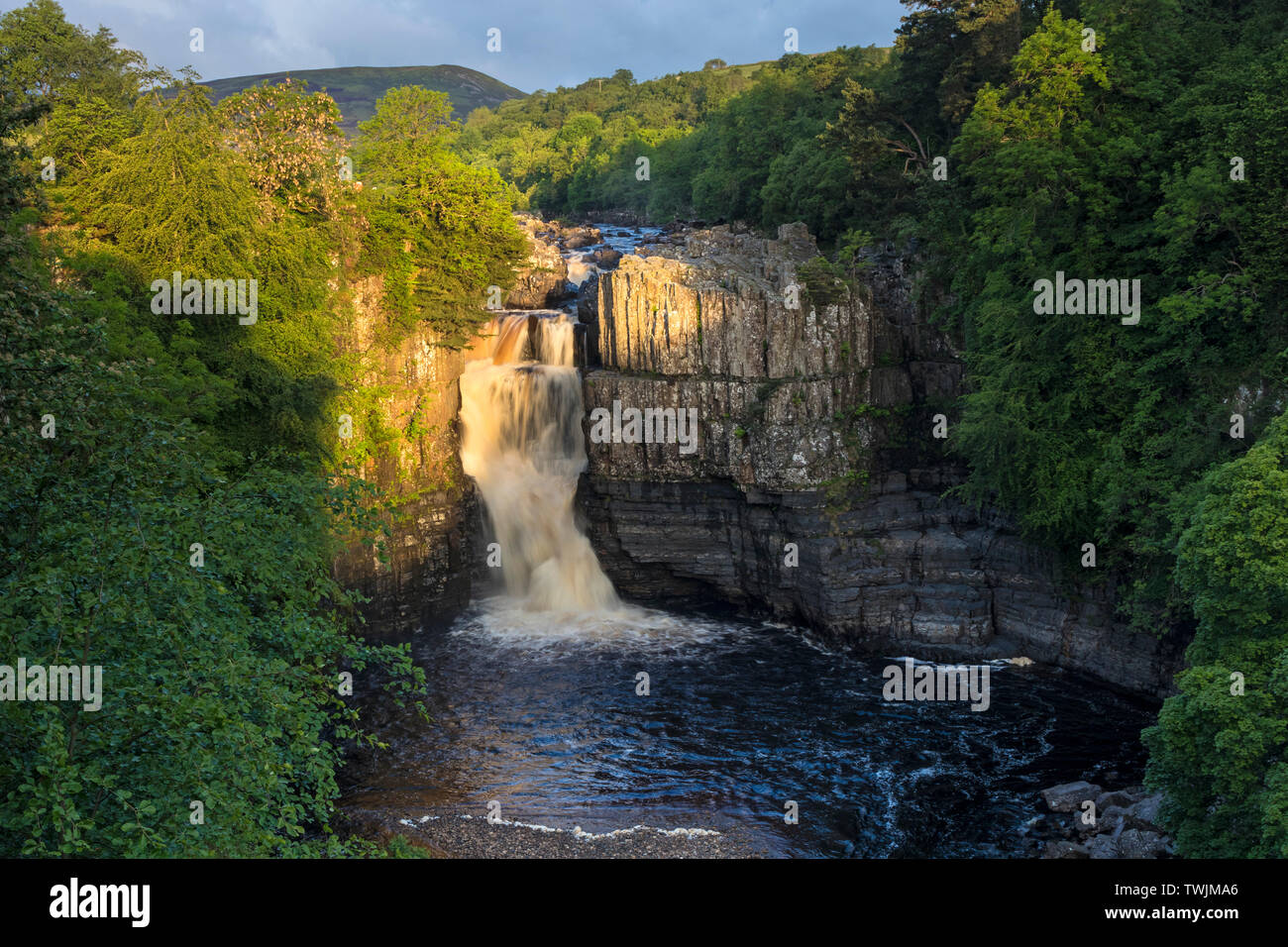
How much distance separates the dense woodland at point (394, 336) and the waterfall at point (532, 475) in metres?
3.05

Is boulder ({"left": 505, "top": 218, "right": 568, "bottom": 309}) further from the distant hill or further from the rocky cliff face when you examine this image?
the distant hill

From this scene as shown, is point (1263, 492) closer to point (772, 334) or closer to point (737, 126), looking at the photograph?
point (772, 334)

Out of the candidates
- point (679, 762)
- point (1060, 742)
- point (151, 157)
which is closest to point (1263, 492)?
point (1060, 742)

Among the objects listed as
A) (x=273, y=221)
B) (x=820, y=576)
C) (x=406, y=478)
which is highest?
(x=273, y=221)

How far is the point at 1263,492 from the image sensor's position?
20.5 m

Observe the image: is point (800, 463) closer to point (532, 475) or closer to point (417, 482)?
point (532, 475)

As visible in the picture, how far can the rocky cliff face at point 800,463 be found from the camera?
37.2 meters

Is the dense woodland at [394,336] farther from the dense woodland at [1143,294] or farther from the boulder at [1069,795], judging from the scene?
the boulder at [1069,795]

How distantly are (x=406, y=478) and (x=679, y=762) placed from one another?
17706mm

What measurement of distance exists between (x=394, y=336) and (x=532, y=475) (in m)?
7.98

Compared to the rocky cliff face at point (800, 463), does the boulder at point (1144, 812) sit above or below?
below

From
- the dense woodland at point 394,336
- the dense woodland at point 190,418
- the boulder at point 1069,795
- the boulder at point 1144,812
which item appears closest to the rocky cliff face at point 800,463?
the dense woodland at point 394,336

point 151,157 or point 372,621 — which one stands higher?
point 151,157

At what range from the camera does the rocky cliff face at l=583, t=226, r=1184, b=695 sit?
3716 cm
